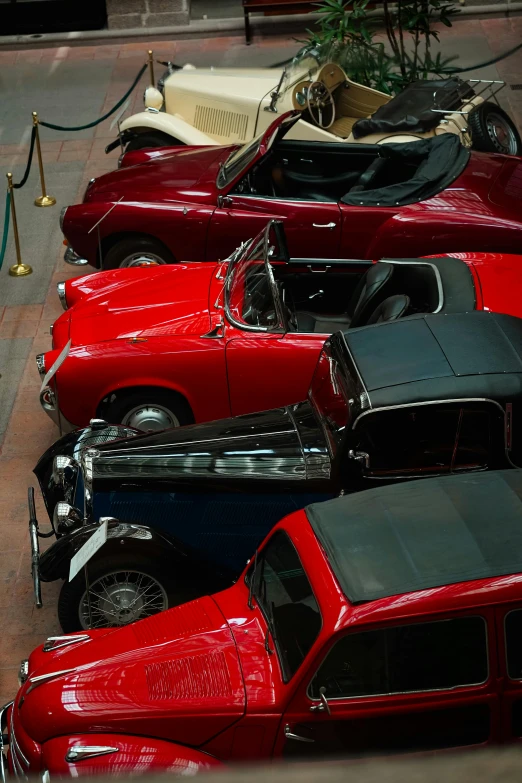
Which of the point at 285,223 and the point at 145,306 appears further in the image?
the point at 285,223

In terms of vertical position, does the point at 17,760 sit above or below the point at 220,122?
below

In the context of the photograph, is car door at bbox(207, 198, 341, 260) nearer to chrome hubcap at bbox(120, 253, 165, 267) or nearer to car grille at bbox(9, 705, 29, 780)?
chrome hubcap at bbox(120, 253, 165, 267)

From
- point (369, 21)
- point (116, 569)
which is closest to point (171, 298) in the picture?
point (116, 569)

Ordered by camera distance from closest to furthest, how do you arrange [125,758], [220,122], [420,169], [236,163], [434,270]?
1. [125,758]
2. [434,270]
3. [420,169]
4. [236,163]
5. [220,122]

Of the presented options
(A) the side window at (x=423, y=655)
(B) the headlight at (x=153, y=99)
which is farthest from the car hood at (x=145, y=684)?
(B) the headlight at (x=153, y=99)

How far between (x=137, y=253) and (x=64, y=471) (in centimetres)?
325

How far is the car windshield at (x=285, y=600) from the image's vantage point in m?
3.75

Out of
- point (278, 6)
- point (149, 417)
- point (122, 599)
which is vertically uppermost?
point (278, 6)

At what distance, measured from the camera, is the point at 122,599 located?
511 cm

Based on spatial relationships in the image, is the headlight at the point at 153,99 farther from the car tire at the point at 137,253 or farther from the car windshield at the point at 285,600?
the car windshield at the point at 285,600

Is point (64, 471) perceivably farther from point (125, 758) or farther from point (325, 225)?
point (325, 225)

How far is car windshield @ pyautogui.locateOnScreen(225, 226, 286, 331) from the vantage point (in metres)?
6.24

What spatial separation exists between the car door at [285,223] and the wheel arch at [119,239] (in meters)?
0.50

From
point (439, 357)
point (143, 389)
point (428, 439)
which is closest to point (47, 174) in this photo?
point (143, 389)
